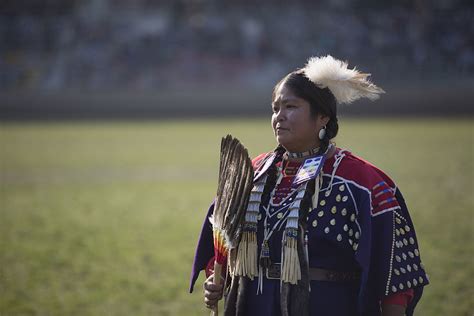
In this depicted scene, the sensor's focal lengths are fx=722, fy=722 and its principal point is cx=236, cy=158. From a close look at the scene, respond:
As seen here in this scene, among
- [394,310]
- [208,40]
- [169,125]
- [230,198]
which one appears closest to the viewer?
[394,310]

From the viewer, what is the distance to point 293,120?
313cm

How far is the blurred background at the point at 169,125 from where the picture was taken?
683 centimetres

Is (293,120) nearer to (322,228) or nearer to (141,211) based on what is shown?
(322,228)

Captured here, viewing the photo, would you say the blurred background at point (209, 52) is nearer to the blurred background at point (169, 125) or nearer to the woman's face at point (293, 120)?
the blurred background at point (169, 125)

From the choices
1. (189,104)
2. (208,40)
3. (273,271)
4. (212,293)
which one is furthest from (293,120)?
(208,40)

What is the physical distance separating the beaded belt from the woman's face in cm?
55

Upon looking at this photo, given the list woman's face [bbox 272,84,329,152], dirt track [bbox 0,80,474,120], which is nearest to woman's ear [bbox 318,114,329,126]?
woman's face [bbox 272,84,329,152]

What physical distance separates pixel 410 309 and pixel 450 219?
19.6 feet

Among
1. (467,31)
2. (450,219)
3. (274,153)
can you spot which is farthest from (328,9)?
(274,153)

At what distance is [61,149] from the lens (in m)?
19.6

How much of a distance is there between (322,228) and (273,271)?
0.30 m

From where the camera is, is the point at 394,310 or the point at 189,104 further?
the point at 189,104

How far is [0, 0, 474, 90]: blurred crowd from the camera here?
1167 inches

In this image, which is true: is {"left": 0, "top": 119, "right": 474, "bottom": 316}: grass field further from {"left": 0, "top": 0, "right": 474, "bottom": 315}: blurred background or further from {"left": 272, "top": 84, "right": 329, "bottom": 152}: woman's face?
{"left": 272, "top": 84, "right": 329, "bottom": 152}: woman's face
